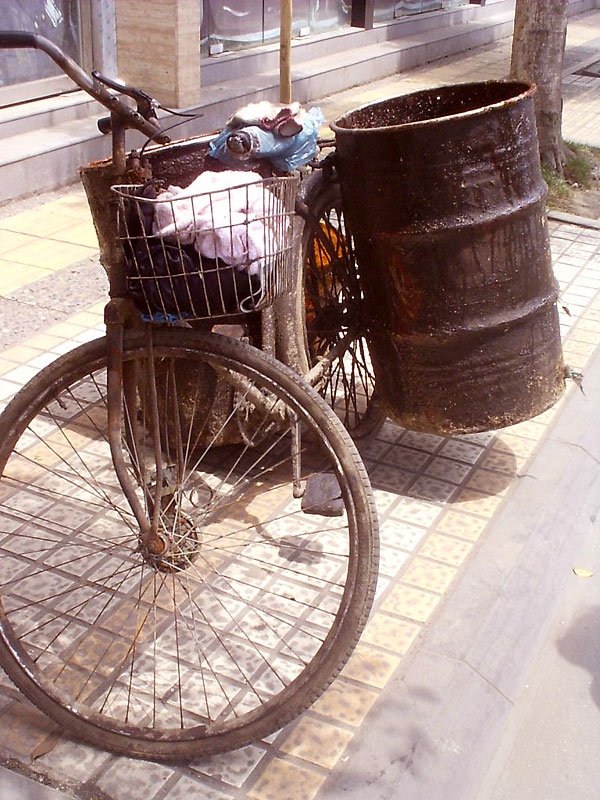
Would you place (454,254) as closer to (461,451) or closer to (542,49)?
(461,451)

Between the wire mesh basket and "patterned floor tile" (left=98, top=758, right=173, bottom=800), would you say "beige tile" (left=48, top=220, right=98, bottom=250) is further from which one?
"patterned floor tile" (left=98, top=758, right=173, bottom=800)

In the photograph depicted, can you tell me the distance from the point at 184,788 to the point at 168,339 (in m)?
1.13

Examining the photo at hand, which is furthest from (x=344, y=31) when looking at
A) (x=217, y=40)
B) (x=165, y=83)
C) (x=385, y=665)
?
(x=385, y=665)

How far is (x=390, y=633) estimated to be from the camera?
317 centimetres

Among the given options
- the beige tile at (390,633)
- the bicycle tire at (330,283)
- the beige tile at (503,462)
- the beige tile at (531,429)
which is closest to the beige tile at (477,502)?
the beige tile at (503,462)

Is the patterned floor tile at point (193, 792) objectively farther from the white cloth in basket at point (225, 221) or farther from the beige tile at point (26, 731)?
the white cloth in basket at point (225, 221)

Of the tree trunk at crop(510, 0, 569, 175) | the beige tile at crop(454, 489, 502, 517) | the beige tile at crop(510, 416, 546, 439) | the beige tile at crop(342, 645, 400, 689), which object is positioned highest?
the tree trunk at crop(510, 0, 569, 175)

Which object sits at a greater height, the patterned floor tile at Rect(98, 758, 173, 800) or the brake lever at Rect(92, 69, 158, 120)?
the brake lever at Rect(92, 69, 158, 120)

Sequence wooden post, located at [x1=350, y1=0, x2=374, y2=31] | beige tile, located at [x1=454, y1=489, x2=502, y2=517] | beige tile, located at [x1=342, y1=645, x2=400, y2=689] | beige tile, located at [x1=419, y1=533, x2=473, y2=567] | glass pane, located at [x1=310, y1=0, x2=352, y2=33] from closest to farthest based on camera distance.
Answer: beige tile, located at [x1=342, y1=645, x2=400, y2=689], beige tile, located at [x1=419, y1=533, x2=473, y2=567], beige tile, located at [x1=454, y1=489, x2=502, y2=517], glass pane, located at [x1=310, y1=0, x2=352, y2=33], wooden post, located at [x1=350, y1=0, x2=374, y2=31]

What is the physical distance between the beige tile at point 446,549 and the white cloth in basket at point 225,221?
1533 mm

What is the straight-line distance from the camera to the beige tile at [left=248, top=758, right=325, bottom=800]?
101 inches

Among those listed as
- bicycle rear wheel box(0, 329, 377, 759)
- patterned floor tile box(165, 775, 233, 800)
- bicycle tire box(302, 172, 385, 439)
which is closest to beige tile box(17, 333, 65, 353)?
bicycle rear wheel box(0, 329, 377, 759)

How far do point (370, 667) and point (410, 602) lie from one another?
14.0 inches

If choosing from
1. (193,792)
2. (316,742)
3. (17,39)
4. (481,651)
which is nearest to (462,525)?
(481,651)
